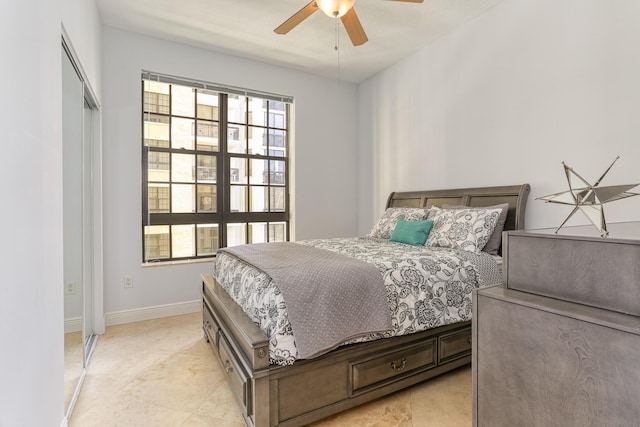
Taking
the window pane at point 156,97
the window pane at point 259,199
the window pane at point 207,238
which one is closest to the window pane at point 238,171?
the window pane at point 259,199

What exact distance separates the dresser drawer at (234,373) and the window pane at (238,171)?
7.20ft

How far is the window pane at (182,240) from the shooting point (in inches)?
144

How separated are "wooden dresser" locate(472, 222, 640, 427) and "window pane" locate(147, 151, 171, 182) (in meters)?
3.40

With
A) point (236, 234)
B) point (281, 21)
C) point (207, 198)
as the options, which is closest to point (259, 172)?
point (207, 198)

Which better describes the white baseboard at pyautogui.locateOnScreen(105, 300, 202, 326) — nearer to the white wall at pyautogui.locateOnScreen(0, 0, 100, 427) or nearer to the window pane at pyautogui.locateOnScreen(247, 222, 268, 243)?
the window pane at pyautogui.locateOnScreen(247, 222, 268, 243)

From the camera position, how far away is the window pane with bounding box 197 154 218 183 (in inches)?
147

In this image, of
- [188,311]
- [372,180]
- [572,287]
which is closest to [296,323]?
[572,287]

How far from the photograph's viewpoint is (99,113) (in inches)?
116

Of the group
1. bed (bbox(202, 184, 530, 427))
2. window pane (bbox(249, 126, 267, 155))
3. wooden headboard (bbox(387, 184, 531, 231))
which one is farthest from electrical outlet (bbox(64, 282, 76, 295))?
wooden headboard (bbox(387, 184, 531, 231))

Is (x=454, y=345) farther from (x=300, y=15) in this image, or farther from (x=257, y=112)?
(x=257, y=112)

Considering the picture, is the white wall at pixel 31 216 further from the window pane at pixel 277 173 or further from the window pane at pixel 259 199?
the window pane at pixel 277 173

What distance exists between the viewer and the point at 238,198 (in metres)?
3.96

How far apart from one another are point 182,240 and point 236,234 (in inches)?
24.1

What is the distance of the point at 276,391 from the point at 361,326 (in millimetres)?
530
